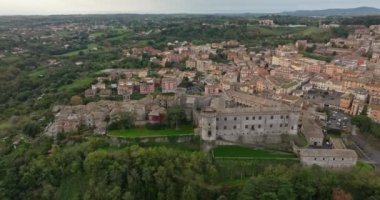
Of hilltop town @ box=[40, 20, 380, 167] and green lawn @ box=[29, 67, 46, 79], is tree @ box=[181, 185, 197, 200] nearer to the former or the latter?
hilltop town @ box=[40, 20, 380, 167]

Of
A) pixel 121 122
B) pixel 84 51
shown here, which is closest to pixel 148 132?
pixel 121 122

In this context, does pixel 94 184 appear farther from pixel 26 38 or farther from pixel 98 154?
pixel 26 38

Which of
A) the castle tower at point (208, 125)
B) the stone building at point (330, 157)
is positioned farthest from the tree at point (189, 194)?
the stone building at point (330, 157)

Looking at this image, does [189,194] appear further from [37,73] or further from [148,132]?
[37,73]

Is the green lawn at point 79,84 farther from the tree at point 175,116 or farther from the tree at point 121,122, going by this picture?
the tree at point 175,116

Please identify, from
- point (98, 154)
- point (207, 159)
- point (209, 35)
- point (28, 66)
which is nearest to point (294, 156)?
point (207, 159)

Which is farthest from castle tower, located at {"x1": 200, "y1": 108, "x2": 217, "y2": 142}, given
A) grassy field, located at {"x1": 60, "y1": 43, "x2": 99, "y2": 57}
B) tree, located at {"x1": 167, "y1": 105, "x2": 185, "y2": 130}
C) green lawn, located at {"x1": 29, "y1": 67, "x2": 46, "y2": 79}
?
grassy field, located at {"x1": 60, "y1": 43, "x2": 99, "y2": 57}
